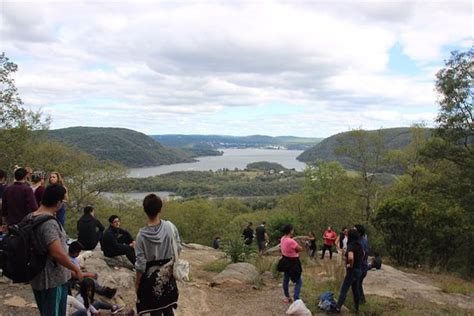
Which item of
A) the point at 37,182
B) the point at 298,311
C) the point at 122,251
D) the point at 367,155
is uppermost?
the point at 367,155

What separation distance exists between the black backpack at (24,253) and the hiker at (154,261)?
979 millimetres

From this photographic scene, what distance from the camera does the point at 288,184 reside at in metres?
102

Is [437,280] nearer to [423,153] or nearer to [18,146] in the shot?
[423,153]

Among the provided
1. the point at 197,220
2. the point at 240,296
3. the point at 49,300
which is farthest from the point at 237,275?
the point at 197,220

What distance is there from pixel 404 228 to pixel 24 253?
15877 millimetres

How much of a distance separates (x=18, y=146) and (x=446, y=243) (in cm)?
2270

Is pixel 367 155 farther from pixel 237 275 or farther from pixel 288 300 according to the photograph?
pixel 288 300

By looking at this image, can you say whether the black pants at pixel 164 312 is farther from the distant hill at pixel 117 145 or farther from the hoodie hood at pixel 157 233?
the distant hill at pixel 117 145

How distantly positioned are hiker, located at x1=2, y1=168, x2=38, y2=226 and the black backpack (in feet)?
8.90

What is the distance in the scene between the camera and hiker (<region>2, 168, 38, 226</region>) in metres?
6.06

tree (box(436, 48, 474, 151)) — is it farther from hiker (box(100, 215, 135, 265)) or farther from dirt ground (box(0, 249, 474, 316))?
hiker (box(100, 215, 135, 265))

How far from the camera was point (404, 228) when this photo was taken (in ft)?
54.8

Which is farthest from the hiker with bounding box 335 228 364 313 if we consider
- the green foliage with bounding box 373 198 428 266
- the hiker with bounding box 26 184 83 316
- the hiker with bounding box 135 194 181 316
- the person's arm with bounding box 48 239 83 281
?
the green foliage with bounding box 373 198 428 266

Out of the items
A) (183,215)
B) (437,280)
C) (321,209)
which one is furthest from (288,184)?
(437,280)
